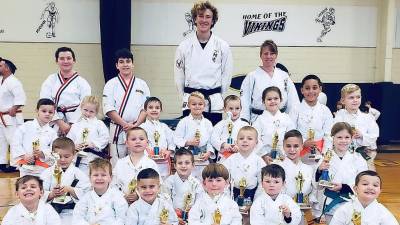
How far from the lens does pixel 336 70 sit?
505 inches

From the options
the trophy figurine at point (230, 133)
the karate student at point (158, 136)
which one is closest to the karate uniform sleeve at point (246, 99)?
the trophy figurine at point (230, 133)

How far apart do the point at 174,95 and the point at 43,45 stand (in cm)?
341

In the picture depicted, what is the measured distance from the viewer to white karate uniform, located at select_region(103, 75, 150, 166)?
6.54 m

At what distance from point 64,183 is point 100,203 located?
69 centimetres

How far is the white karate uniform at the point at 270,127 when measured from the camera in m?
6.31

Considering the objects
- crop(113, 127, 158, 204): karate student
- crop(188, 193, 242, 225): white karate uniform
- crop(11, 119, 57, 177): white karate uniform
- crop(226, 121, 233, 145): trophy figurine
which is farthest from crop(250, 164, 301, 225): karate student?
crop(11, 119, 57, 177): white karate uniform

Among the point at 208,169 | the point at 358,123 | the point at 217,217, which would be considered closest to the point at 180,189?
the point at 208,169

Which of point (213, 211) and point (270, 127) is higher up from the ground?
point (270, 127)

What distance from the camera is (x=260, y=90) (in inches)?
263

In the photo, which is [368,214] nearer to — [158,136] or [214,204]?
[214,204]

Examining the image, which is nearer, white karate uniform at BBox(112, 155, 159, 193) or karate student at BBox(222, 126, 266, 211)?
white karate uniform at BBox(112, 155, 159, 193)

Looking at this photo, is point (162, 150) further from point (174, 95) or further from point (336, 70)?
point (336, 70)

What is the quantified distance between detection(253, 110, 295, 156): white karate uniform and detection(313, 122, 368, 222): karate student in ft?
2.16

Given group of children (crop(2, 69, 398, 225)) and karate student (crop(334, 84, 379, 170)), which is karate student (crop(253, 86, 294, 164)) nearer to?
group of children (crop(2, 69, 398, 225))
